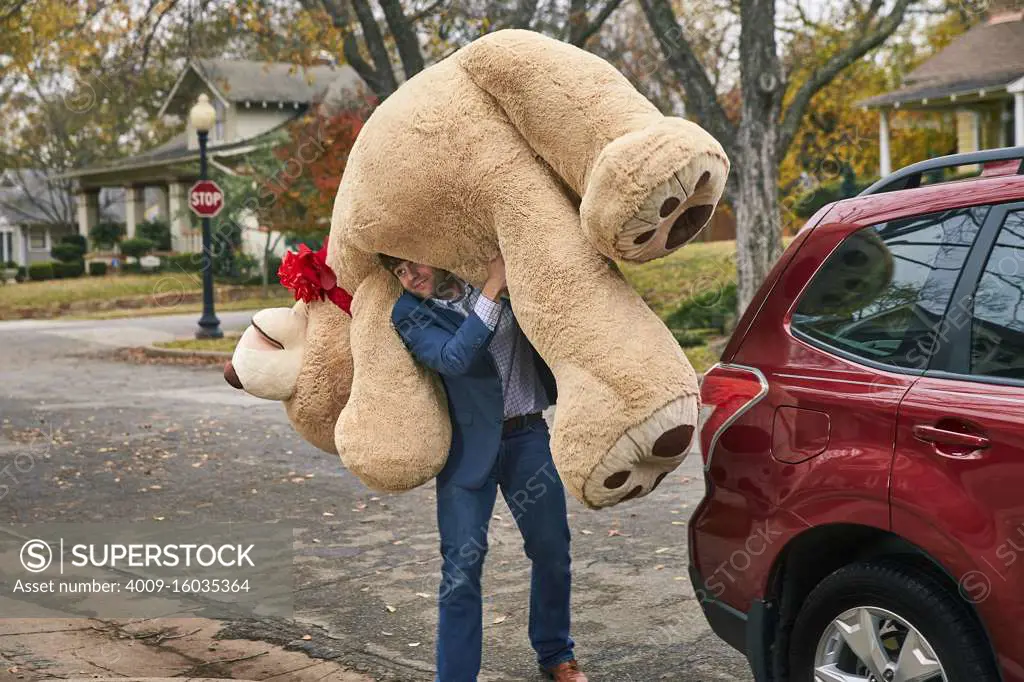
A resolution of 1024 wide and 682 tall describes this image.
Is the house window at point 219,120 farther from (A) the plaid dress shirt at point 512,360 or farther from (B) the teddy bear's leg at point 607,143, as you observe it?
(B) the teddy bear's leg at point 607,143

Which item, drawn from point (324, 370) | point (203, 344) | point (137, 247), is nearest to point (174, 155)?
point (137, 247)

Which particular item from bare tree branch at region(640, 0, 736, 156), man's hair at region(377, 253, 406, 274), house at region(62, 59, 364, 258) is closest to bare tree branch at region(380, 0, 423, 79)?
bare tree branch at region(640, 0, 736, 156)

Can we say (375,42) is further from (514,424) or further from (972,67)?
(972,67)

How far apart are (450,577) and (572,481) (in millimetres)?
735

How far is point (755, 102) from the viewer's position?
528 inches

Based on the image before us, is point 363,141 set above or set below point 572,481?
above

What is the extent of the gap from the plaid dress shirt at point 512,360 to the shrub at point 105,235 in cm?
4492

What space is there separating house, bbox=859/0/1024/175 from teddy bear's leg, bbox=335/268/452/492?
2499 cm

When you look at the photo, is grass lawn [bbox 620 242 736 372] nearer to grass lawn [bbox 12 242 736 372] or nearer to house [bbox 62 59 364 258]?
grass lawn [bbox 12 242 736 372]

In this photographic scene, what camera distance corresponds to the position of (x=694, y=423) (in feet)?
11.6

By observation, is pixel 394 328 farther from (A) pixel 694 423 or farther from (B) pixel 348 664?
(B) pixel 348 664

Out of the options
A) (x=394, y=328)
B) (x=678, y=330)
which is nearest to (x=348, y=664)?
(x=394, y=328)

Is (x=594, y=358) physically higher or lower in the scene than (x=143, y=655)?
higher

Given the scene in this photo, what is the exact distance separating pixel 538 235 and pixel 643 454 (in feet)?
2.37
